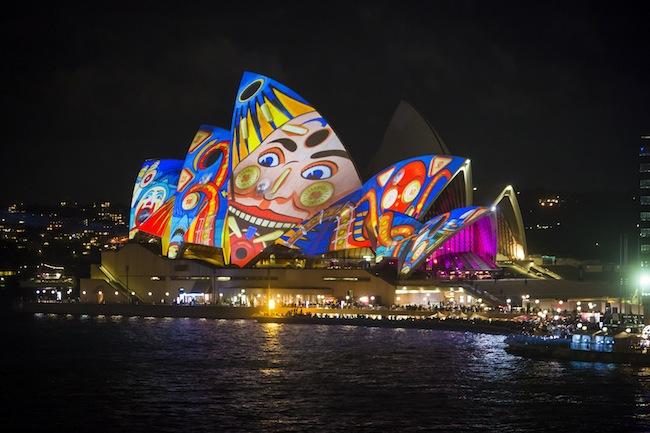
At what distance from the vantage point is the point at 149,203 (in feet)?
262

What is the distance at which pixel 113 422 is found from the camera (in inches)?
1214

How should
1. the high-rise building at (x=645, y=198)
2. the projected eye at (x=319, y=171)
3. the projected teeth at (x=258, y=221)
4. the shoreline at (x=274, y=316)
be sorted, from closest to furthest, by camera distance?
1. the high-rise building at (x=645, y=198)
2. the shoreline at (x=274, y=316)
3. the projected eye at (x=319, y=171)
4. the projected teeth at (x=258, y=221)

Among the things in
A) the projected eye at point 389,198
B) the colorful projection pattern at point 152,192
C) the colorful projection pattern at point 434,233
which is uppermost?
the colorful projection pattern at point 152,192

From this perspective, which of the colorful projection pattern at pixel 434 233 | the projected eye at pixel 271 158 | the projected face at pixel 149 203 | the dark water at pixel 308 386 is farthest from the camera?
the projected face at pixel 149 203

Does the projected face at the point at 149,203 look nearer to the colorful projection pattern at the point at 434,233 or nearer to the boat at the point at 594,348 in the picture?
the colorful projection pattern at the point at 434,233

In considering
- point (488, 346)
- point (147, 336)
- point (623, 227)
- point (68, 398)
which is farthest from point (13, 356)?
point (623, 227)

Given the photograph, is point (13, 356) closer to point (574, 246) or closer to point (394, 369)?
point (394, 369)

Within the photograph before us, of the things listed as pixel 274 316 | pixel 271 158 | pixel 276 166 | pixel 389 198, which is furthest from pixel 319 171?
pixel 274 316

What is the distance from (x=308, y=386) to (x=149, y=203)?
4459cm

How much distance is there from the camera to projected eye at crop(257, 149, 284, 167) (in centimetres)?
7206

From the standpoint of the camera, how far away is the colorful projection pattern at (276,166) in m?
71.2

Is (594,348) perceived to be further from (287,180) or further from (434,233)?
(287,180)

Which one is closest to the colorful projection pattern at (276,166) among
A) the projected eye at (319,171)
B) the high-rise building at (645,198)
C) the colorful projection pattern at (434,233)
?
the projected eye at (319,171)

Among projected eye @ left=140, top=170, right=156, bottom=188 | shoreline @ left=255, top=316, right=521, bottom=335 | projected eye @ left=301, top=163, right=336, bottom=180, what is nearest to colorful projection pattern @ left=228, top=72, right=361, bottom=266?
projected eye @ left=301, top=163, right=336, bottom=180
